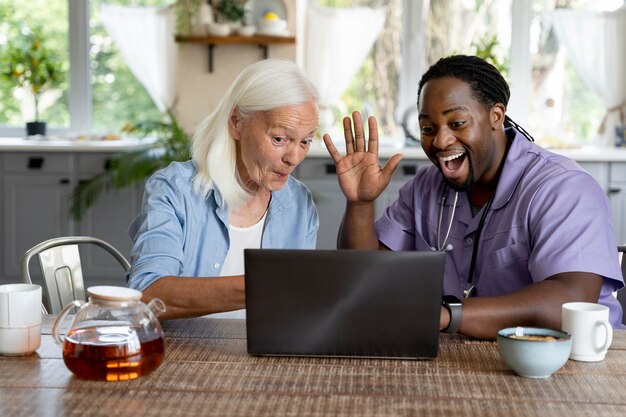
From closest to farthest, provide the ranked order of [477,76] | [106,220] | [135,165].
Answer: [477,76], [135,165], [106,220]

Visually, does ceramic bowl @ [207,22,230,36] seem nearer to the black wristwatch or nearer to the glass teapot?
the black wristwatch

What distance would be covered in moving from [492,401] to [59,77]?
182 inches

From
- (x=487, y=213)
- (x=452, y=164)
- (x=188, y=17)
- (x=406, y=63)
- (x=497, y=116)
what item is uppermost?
(x=188, y=17)

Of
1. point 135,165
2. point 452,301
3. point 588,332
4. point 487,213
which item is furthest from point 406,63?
point 588,332

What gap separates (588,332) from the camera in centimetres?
158

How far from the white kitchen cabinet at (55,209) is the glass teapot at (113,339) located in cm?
351

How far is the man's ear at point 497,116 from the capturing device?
2115mm

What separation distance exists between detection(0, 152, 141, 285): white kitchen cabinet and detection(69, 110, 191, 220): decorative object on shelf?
3.1 inches

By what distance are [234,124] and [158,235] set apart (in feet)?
1.24

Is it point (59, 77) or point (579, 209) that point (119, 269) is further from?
point (579, 209)

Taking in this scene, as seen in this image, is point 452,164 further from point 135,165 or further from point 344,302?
point 135,165

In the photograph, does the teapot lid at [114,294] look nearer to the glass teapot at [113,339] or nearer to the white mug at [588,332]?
the glass teapot at [113,339]

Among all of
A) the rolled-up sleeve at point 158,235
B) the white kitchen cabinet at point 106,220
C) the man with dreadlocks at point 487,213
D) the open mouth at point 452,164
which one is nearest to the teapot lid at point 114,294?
the rolled-up sleeve at point 158,235

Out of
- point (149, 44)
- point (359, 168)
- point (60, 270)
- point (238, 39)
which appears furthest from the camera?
point (149, 44)
